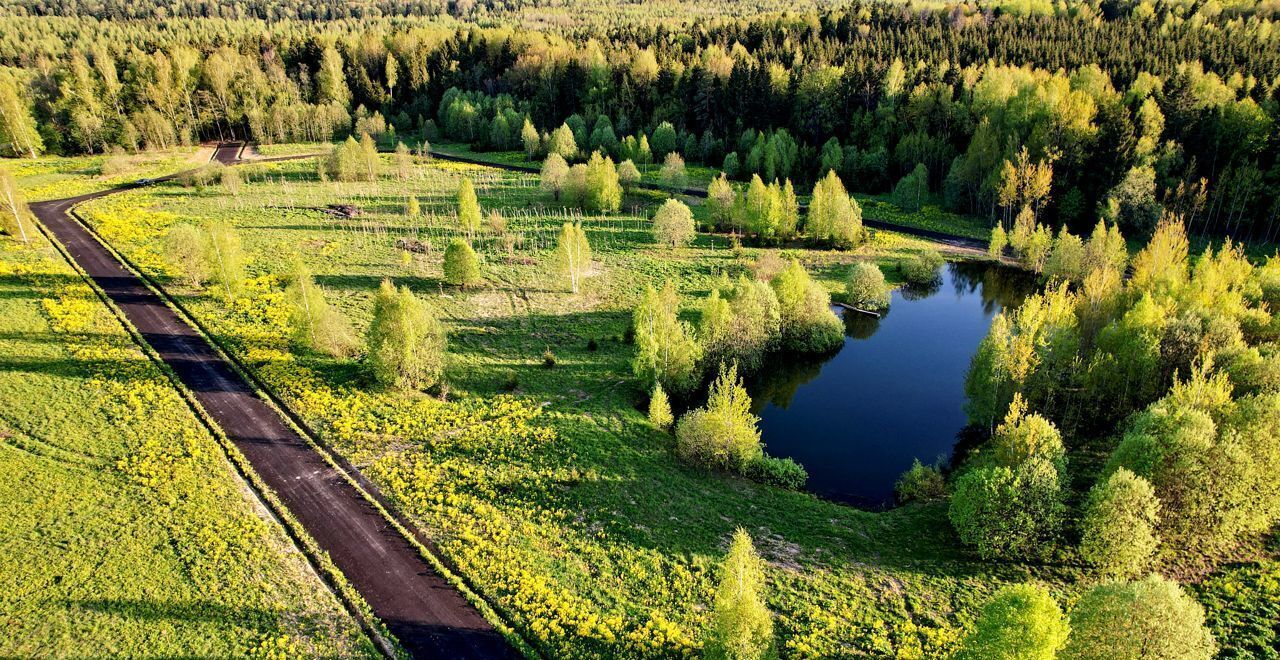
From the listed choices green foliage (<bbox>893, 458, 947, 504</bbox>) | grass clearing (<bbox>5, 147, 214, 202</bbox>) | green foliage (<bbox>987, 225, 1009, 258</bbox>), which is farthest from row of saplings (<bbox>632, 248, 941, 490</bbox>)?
grass clearing (<bbox>5, 147, 214, 202</bbox>)

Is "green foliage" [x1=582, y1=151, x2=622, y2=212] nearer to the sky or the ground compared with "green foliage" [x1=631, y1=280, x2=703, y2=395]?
nearer to the sky

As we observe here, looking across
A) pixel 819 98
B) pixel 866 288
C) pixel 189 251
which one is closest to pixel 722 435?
pixel 866 288

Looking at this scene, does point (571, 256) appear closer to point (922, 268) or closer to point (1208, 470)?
point (922, 268)

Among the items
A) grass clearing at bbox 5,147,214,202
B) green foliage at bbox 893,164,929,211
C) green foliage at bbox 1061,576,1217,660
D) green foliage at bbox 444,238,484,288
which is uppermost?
green foliage at bbox 893,164,929,211

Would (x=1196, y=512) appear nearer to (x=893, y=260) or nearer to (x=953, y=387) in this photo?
(x=953, y=387)

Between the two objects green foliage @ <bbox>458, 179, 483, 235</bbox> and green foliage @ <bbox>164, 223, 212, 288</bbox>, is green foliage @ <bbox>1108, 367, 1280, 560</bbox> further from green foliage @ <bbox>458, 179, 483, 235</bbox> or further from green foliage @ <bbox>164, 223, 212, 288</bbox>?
green foliage @ <bbox>164, 223, 212, 288</bbox>

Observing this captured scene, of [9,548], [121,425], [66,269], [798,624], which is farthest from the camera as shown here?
[66,269]

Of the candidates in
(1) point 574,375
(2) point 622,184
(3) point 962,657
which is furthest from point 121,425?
(2) point 622,184
